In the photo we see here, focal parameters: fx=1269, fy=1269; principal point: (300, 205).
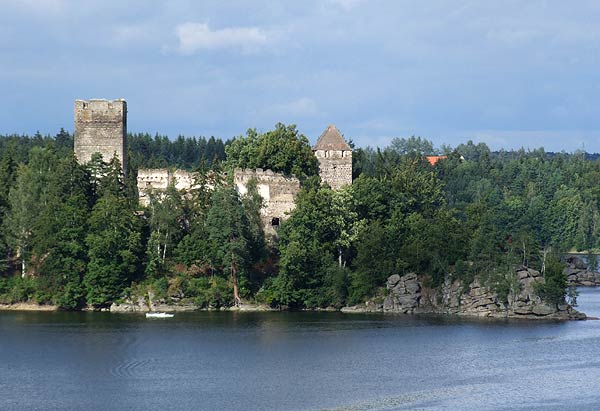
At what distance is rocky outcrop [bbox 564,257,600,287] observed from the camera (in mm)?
85875

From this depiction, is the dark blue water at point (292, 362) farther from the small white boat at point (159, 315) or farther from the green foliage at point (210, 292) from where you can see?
the green foliage at point (210, 292)

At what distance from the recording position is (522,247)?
63.9 m

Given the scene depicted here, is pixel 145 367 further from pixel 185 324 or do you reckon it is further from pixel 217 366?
pixel 185 324

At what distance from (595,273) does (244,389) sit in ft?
161

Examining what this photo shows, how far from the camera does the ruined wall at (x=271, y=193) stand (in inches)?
2657

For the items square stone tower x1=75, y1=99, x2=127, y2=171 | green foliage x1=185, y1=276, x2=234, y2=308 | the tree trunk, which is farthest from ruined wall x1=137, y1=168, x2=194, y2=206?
the tree trunk

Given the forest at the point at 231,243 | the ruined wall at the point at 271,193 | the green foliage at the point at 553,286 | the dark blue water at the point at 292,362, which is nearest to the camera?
the dark blue water at the point at 292,362

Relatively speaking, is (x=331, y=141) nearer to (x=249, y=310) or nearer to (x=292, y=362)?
(x=249, y=310)

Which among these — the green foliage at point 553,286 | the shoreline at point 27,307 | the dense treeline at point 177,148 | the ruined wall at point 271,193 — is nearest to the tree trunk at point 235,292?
the ruined wall at point 271,193

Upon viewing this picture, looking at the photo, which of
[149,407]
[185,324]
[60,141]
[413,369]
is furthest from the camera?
[60,141]

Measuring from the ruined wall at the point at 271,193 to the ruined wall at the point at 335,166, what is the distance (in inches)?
142

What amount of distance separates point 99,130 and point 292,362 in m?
25.8

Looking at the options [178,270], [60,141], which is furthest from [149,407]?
[60,141]

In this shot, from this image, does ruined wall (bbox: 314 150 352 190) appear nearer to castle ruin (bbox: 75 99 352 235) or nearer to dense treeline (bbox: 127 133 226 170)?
castle ruin (bbox: 75 99 352 235)
